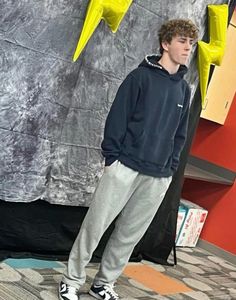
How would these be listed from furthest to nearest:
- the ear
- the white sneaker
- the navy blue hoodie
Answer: the white sneaker → the ear → the navy blue hoodie

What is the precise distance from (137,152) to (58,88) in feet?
1.78

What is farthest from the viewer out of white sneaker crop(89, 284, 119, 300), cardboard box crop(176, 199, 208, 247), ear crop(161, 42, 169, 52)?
cardboard box crop(176, 199, 208, 247)

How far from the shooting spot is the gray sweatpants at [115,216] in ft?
7.71

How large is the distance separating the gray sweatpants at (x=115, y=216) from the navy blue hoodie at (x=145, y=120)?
56 mm

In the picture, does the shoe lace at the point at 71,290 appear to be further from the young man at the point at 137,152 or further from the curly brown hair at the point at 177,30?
the curly brown hair at the point at 177,30

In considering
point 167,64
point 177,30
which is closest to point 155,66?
point 167,64

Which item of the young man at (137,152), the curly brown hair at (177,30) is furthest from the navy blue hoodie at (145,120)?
the curly brown hair at (177,30)

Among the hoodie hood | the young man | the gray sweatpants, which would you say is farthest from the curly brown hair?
the gray sweatpants

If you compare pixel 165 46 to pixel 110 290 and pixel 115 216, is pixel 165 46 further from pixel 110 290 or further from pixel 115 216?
pixel 110 290

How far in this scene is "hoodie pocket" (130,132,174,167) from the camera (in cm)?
236

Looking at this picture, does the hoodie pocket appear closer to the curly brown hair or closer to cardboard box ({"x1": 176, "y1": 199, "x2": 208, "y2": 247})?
the curly brown hair

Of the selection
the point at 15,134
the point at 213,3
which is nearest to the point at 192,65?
the point at 213,3

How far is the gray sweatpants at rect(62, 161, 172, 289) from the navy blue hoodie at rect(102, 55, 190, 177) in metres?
0.06

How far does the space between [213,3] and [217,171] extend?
61.6 inches
